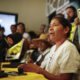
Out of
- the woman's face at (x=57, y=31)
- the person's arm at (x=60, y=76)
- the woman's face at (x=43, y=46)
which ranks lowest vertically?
the person's arm at (x=60, y=76)

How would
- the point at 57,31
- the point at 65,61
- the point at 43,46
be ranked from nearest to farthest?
the point at 65,61 → the point at 57,31 → the point at 43,46

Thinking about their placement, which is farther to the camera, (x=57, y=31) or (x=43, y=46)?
(x=43, y=46)

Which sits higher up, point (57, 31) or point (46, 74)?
point (57, 31)

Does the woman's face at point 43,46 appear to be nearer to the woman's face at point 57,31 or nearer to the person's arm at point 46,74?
the woman's face at point 57,31

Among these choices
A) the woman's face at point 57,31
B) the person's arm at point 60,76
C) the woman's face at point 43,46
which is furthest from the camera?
the woman's face at point 43,46

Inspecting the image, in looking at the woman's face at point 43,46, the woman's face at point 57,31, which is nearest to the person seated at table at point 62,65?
the woman's face at point 57,31

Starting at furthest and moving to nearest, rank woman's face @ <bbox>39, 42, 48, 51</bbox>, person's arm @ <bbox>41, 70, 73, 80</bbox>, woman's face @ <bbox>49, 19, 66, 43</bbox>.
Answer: woman's face @ <bbox>39, 42, 48, 51</bbox>
woman's face @ <bbox>49, 19, 66, 43</bbox>
person's arm @ <bbox>41, 70, 73, 80</bbox>

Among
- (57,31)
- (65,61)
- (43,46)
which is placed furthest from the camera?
(43,46)

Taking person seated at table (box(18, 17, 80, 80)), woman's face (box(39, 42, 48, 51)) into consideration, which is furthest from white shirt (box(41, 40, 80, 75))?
woman's face (box(39, 42, 48, 51))

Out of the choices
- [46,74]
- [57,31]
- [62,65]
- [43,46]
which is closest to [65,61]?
[62,65]

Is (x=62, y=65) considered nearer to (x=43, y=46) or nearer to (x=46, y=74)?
(x=46, y=74)

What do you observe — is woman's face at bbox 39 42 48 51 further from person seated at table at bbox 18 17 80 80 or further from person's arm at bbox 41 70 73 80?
person's arm at bbox 41 70 73 80

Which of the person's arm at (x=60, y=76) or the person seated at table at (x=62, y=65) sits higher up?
the person seated at table at (x=62, y=65)

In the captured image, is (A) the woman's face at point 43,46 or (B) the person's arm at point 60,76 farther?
(A) the woman's face at point 43,46
